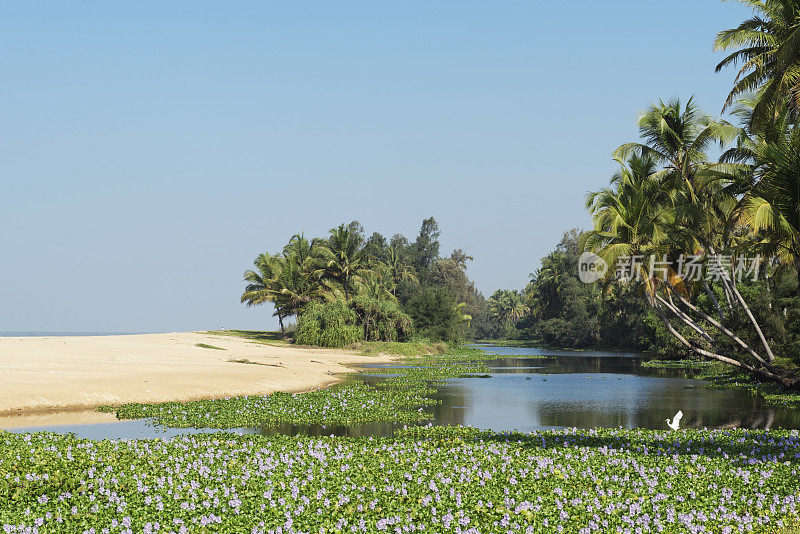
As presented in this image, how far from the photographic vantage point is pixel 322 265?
74750mm

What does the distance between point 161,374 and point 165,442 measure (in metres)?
16.7

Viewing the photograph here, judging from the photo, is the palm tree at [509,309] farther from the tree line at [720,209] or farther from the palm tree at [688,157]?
the palm tree at [688,157]

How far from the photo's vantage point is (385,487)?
1108 centimetres

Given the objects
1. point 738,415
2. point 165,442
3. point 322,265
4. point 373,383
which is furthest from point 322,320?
point 165,442

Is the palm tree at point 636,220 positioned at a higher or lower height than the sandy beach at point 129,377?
higher

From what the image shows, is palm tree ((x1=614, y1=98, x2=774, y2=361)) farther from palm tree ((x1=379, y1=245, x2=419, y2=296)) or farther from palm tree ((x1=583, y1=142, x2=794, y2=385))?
palm tree ((x1=379, y1=245, x2=419, y2=296))

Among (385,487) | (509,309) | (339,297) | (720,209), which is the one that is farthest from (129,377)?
(509,309)

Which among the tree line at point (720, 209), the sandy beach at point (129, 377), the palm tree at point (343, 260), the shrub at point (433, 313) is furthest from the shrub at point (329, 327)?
the tree line at point (720, 209)

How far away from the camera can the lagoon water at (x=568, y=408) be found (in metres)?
20.3

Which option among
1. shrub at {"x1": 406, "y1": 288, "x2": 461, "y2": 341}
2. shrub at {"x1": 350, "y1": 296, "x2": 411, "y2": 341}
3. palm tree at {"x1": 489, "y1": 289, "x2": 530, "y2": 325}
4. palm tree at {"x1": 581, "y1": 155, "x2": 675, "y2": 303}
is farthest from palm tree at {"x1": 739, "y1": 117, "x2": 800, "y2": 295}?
palm tree at {"x1": 489, "y1": 289, "x2": 530, "y2": 325}

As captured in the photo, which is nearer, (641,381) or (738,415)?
(738,415)

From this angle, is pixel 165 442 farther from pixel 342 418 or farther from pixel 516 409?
pixel 516 409

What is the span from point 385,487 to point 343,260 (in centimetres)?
6301

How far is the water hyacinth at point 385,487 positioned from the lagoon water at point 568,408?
5.38 meters
